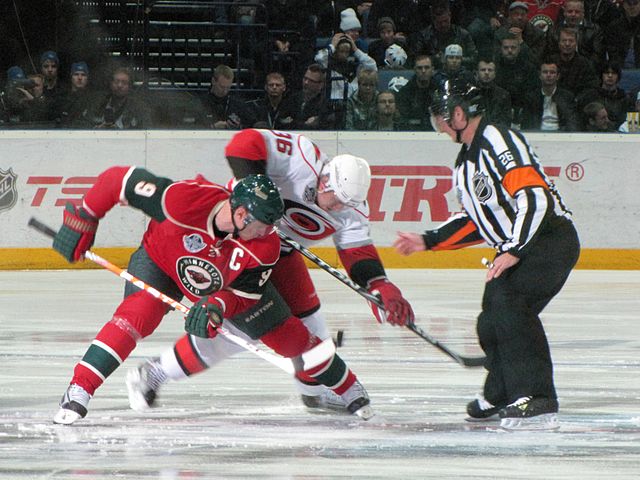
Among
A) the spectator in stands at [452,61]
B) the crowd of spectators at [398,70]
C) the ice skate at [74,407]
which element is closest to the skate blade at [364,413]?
the ice skate at [74,407]

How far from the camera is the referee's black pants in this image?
4359 mm

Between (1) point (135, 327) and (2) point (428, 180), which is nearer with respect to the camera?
(1) point (135, 327)

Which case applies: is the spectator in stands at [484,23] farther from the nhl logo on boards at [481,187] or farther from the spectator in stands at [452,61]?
the nhl logo on boards at [481,187]

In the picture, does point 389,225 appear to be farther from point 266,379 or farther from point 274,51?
point 266,379

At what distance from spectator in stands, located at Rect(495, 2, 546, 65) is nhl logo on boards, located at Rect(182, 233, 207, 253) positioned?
6505 millimetres

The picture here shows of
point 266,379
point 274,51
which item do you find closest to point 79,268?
point 274,51

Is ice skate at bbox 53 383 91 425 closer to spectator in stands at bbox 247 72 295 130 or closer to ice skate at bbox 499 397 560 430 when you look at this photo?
ice skate at bbox 499 397 560 430

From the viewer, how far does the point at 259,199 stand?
4082 mm

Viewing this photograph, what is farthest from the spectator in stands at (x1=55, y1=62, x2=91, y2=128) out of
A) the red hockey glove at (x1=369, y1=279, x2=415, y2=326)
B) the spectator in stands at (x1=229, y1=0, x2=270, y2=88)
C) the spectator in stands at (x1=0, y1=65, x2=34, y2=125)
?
the red hockey glove at (x1=369, y1=279, x2=415, y2=326)

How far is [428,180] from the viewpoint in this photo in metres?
9.63

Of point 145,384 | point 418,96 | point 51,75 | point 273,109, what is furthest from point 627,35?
point 145,384

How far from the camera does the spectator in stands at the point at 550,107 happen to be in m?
9.79

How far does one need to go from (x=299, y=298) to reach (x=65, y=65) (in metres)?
6.80

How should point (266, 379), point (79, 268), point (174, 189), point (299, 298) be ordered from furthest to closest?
point (79, 268), point (266, 379), point (299, 298), point (174, 189)
